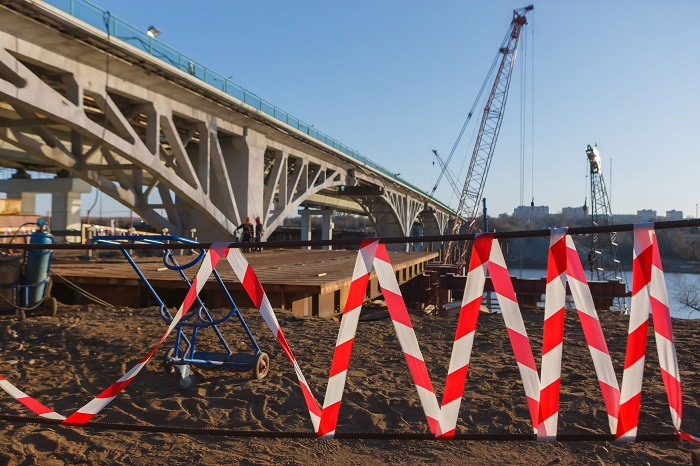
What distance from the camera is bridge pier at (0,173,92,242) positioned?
3469 cm

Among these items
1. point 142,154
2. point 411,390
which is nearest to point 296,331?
point 411,390

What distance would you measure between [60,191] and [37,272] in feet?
101

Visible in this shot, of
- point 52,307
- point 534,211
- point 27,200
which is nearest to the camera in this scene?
point 52,307

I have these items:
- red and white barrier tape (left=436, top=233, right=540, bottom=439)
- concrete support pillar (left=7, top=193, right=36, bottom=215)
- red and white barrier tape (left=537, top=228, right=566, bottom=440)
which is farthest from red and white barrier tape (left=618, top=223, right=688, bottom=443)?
concrete support pillar (left=7, top=193, right=36, bottom=215)

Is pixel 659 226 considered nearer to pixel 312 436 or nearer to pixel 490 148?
pixel 312 436

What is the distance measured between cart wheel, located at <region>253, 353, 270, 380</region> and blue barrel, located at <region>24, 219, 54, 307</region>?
5294mm

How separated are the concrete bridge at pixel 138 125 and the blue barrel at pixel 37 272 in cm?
563

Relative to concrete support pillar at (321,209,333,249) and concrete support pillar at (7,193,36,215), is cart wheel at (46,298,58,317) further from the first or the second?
concrete support pillar at (321,209,333,249)

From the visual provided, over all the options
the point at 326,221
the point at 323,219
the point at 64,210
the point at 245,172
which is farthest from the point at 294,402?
the point at 326,221

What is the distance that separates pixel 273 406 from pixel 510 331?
244cm

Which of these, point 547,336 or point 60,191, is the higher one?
point 60,191

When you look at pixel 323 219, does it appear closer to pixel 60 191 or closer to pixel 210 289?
pixel 60 191

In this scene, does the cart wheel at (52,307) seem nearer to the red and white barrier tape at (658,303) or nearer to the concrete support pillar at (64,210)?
the red and white barrier tape at (658,303)

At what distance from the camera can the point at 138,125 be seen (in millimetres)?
21297
